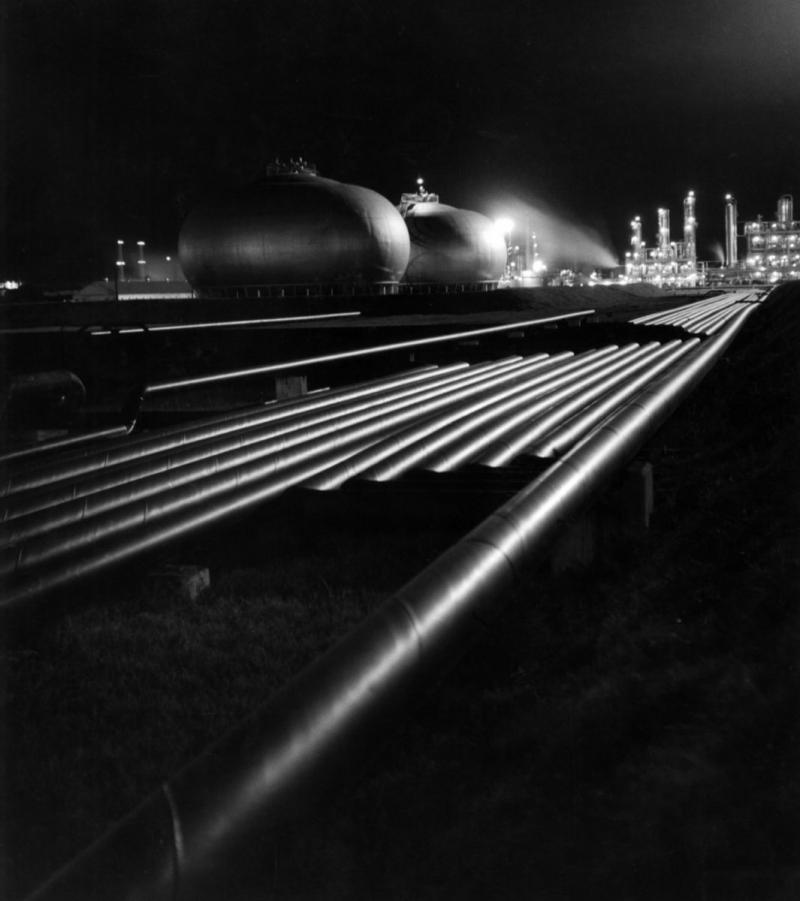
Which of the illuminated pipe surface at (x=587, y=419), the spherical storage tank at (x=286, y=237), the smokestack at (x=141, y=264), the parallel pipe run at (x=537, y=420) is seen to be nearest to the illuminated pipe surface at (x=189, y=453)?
the parallel pipe run at (x=537, y=420)

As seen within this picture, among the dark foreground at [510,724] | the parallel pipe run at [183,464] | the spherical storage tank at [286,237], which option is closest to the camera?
the dark foreground at [510,724]

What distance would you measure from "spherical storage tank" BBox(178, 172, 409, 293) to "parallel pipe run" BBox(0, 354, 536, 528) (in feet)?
125

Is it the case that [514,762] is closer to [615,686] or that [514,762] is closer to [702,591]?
[615,686]

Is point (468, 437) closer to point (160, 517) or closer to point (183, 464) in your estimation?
point (183, 464)

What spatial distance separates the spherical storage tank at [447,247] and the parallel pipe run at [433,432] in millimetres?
51325

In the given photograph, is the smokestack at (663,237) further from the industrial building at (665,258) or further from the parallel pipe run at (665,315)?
the parallel pipe run at (665,315)

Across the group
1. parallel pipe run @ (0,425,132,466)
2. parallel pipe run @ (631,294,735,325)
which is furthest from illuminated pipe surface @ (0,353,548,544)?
parallel pipe run @ (631,294,735,325)

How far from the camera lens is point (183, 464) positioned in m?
6.90

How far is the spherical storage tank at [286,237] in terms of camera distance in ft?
157

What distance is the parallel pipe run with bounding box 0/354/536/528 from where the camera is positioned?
18.8 feet

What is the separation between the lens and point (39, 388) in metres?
11.9

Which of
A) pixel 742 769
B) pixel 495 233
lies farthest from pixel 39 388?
pixel 495 233

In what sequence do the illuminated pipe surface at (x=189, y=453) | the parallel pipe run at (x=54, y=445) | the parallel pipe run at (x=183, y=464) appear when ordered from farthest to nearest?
the parallel pipe run at (x=54, y=445) < the illuminated pipe surface at (x=189, y=453) < the parallel pipe run at (x=183, y=464)

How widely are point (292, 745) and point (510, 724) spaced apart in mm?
1617
